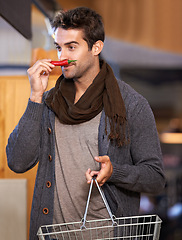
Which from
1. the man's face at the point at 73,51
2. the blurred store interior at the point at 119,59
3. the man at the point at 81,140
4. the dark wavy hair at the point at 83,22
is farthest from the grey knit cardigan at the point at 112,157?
the blurred store interior at the point at 119,59

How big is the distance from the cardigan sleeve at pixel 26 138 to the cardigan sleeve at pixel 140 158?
0.33 meters

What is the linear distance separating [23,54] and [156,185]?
1918mm

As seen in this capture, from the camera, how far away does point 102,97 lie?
5.62 ft

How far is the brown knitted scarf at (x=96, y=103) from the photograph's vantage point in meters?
1.63

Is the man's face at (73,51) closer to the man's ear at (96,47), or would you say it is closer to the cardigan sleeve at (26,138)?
the man's ear at (96,47)

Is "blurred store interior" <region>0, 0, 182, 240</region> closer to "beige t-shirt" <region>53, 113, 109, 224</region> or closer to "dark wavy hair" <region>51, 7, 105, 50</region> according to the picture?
"dark wavy hair" <region>51, 7, 105, 50</region>

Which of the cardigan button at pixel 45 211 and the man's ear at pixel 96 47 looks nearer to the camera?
the cardigan button at pixel 45 211

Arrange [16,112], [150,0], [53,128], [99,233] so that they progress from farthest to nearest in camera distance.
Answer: [150,0]
[16,112]
[53,128]
[99,233]

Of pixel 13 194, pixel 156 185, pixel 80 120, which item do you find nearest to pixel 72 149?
pixel 80 120

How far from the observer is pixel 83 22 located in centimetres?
172

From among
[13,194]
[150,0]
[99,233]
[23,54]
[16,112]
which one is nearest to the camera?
[99,233]

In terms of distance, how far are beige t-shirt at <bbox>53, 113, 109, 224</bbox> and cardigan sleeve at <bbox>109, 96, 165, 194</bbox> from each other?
11 centimetres

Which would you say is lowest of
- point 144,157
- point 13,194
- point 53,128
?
point 13,194

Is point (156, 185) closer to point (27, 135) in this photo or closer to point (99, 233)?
point (99, 233)
